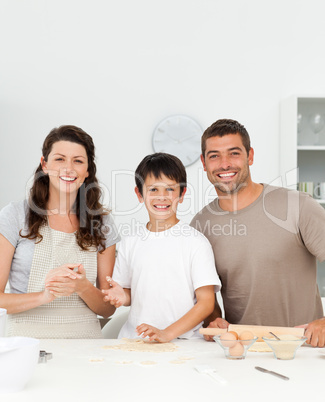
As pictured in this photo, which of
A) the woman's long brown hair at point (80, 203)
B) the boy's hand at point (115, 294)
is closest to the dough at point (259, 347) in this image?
the boy's hand at point (115, 294)

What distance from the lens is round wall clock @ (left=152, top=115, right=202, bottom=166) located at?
391 cm

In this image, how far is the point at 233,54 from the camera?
13.1 feet

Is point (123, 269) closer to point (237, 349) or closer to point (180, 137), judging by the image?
point (237, 349)

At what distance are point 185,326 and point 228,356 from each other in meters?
0.32

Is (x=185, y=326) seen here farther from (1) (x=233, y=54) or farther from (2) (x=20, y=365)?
(1) (x=233, y=54)

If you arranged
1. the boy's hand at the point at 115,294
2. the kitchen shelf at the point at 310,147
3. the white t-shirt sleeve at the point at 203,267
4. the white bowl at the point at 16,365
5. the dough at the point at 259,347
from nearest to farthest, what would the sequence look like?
the white bowl at the point at 16,365, the dough at the point at 259,347, the boy's hand at the point at 115,294, the white t-shirt sleeve at the point at 203,267, the kitchen shelf at the point at 310,147

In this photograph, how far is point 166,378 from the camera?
120cm

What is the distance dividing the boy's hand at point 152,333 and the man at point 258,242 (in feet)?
1.36

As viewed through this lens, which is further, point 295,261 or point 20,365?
point 295,261

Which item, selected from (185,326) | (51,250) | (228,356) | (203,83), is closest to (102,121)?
(203,83)

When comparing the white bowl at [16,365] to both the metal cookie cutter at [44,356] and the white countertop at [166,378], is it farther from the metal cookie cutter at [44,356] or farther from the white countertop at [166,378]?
the metal cookie cutter at [44,356]

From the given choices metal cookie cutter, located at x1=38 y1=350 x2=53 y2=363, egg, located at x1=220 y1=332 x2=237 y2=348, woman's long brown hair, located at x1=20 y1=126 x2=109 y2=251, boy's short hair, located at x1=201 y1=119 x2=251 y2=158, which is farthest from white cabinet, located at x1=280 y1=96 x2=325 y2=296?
metal cookie cutter, located at x1=38 y1=350 x2=53 y2=363

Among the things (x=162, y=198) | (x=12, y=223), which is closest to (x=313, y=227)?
(x=162, y=198)

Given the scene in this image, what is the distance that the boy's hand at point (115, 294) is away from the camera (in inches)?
66.4
